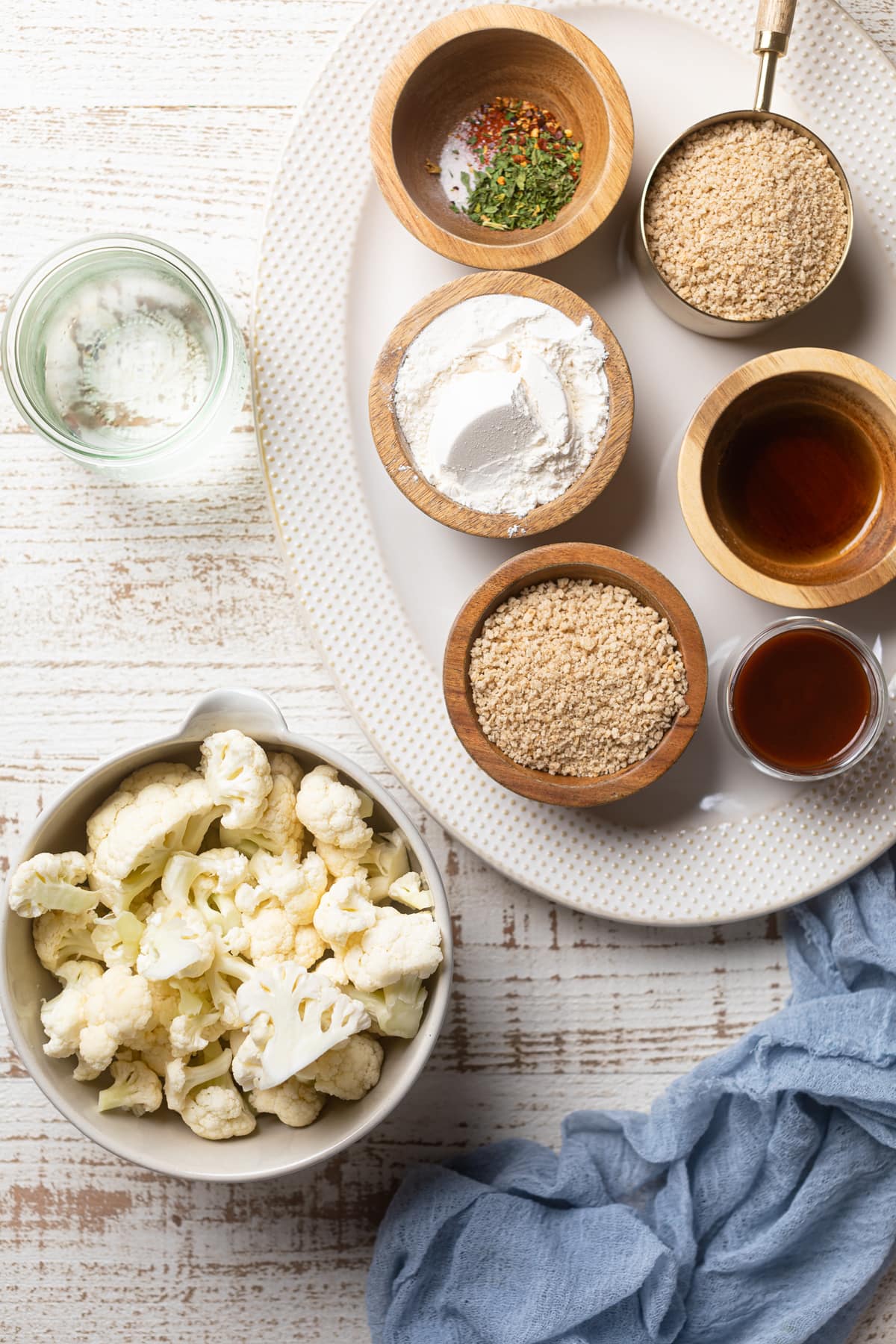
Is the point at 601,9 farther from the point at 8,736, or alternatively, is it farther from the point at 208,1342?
the point at 208,1342

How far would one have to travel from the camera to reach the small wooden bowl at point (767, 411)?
4.47 ft

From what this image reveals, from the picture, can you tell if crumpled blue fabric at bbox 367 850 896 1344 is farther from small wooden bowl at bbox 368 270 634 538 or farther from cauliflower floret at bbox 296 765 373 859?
small wooden bowl at bbox 368 270 634 538

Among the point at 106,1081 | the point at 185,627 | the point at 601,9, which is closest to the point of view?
the point at 106,1081

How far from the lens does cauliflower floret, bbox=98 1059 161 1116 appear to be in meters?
1.30

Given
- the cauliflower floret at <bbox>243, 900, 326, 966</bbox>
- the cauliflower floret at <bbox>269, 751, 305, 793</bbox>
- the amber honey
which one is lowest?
the cauliflower floret at <bbox>243, 900, 326, 966</bbox>

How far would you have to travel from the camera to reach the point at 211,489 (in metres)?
1.57

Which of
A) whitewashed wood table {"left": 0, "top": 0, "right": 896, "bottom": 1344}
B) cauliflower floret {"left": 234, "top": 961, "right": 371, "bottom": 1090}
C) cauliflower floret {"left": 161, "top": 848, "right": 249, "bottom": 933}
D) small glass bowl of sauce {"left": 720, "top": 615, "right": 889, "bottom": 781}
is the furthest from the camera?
whitewashed wood table {"left": 0, "top": 0, "right": 896, "bottom": 1344}

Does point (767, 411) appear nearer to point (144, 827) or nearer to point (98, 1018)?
point (144, 827)

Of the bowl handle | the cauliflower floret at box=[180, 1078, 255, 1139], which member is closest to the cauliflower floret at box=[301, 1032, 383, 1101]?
the cauliflower floret at box=[180, 1078, 255, 1139]

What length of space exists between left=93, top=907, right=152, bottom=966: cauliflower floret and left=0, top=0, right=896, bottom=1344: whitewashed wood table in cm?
34

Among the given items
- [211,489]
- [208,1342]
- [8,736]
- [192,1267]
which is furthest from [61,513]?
[208,1342]

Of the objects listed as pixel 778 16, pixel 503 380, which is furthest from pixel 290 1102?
pixel 778 16

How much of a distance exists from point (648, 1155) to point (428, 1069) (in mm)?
355

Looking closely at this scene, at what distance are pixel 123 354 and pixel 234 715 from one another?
2.04 feet
